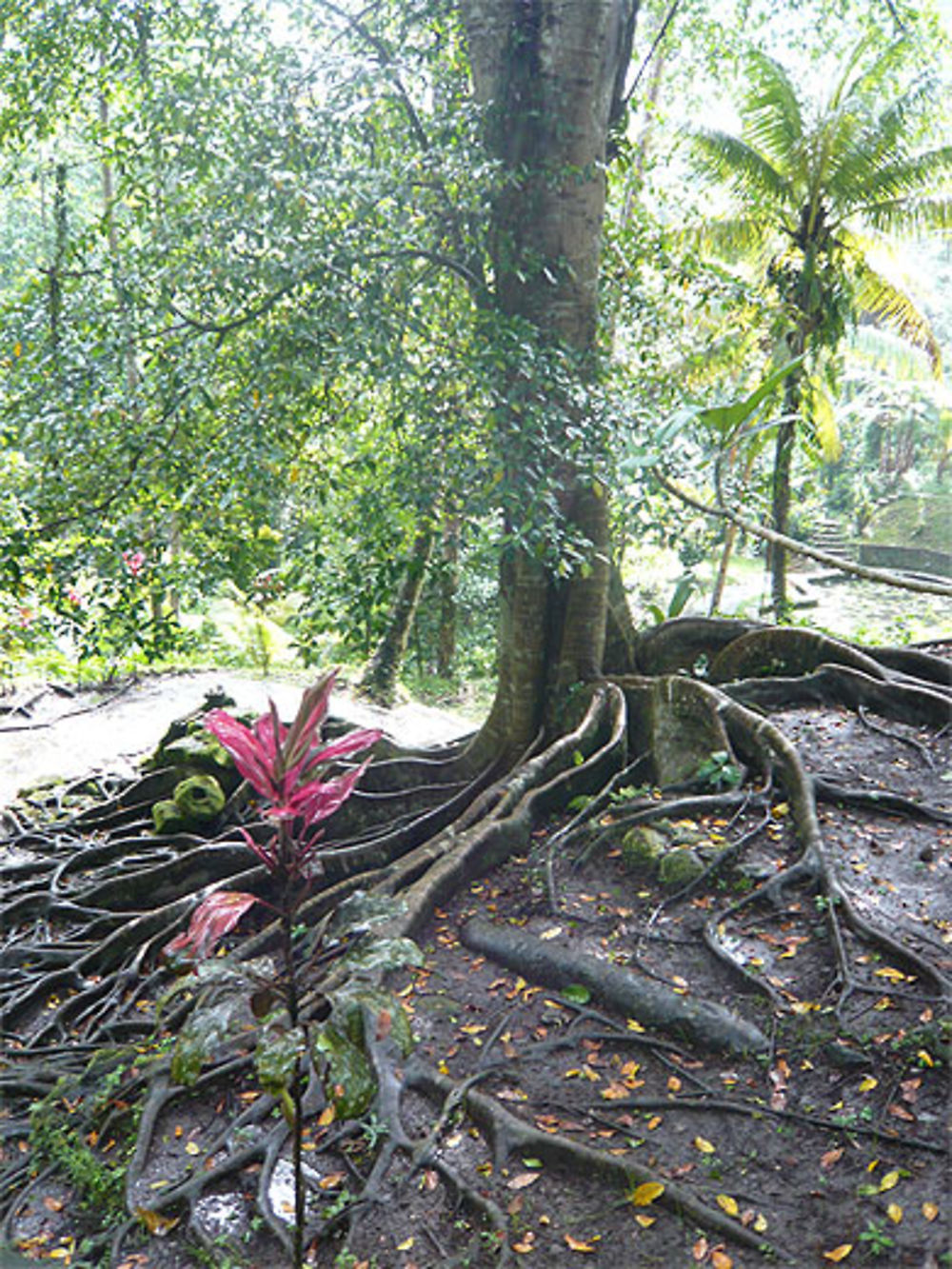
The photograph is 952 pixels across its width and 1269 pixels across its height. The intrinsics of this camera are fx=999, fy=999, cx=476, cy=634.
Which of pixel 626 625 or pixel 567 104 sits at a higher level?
pixel 567 104

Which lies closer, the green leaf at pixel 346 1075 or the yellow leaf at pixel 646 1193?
the green leaf at pixel 346 1075

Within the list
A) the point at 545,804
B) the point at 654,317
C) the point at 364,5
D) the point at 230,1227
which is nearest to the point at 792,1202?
the point at 230,1227

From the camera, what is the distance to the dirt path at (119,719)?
25.4 ft

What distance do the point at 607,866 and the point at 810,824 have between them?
2.77 ft

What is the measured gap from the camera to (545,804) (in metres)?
4.73

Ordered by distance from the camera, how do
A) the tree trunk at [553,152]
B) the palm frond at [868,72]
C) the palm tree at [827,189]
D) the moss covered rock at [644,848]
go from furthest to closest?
1. the palm tree at [827,189]
2. the palm frond at [868,72]
3. the tree trunk at [553,152]
4. the moss covered rock at [644,848]

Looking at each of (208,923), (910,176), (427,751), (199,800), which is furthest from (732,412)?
(910,176)

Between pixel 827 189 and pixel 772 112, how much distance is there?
2.81 feet

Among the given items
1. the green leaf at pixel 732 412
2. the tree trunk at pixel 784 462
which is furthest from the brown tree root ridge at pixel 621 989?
the tree trunk at pixel 784 462

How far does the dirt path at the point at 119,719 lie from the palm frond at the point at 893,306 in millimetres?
5892

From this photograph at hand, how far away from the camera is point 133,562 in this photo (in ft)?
14.5

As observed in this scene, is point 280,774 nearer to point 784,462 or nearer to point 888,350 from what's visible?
point 784,462

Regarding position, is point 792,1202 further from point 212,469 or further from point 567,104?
point 567,104

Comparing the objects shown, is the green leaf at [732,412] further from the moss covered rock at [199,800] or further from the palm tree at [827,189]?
the palm tree at [827,189]
